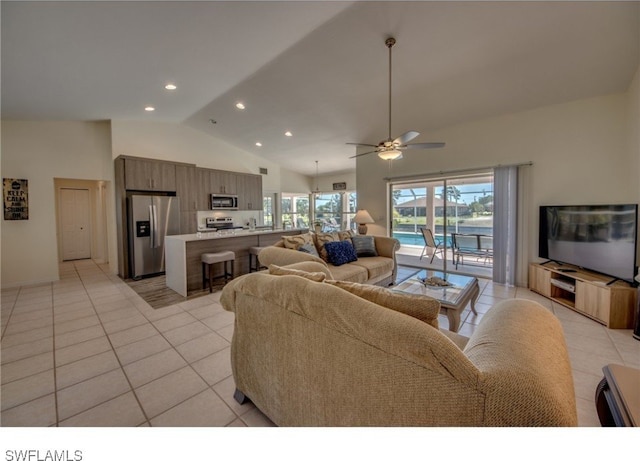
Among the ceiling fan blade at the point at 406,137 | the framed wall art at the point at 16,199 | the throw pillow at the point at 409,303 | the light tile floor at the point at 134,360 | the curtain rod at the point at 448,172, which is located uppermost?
the ceiling fan blade at the point at 406,137

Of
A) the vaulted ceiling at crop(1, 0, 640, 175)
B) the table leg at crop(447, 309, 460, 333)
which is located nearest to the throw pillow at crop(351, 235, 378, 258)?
the table leg at crop(447, 309, 460, 333)

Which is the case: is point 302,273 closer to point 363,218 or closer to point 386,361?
point 386,361

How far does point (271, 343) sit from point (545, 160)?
4.80m

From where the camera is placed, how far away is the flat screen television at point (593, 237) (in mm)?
2754

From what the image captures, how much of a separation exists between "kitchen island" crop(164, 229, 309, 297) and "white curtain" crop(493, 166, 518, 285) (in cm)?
442

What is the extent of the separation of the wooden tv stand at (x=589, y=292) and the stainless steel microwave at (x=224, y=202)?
6309mm

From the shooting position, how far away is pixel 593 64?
9.50 ft

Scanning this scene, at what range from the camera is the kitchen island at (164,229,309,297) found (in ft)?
12.3

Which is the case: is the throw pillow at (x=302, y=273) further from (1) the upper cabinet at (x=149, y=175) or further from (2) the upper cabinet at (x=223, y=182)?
(2) the upper cabinet at (x=223, y=182)

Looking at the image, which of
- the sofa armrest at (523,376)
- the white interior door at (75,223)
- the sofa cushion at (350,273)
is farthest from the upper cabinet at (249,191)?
the sofa armrest at (523,376)

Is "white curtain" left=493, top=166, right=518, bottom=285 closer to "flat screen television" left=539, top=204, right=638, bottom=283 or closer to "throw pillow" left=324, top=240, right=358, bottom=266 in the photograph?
"flat screen television" left=539, top=204, right=638, bottom=283
